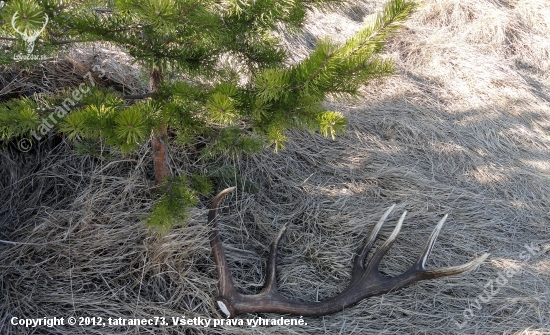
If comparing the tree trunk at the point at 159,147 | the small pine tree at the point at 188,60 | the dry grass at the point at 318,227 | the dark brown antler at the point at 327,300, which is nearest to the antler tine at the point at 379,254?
the dark brown antler at the point at 327,300

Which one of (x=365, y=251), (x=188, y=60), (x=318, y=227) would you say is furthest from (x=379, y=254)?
(x=188, y=60)

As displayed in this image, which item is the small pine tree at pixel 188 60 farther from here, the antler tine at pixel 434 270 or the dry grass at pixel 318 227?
the antler tine at pixel 434 270

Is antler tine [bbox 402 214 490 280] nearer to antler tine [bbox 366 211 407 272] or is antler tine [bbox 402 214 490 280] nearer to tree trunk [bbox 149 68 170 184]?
antler tine [bbox 366 211 407 272]

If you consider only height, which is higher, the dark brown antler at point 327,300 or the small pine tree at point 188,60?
the small pine tree at point 188,60

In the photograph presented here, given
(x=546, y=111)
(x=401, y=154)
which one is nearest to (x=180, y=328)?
(x=401, y=154)

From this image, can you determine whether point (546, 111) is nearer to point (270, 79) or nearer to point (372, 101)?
point (372, 101)

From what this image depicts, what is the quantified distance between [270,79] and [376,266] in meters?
1.19

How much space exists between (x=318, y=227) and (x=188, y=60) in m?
1.18

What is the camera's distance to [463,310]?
220cm

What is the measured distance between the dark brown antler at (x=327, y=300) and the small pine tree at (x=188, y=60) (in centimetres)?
41

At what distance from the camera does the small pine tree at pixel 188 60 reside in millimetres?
1349

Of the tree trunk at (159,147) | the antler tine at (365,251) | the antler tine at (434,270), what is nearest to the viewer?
the tree trunk at (159,147)

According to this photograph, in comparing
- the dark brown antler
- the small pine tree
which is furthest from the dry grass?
the small pine tree

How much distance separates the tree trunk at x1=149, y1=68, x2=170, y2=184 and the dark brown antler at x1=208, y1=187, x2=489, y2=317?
29 cm
